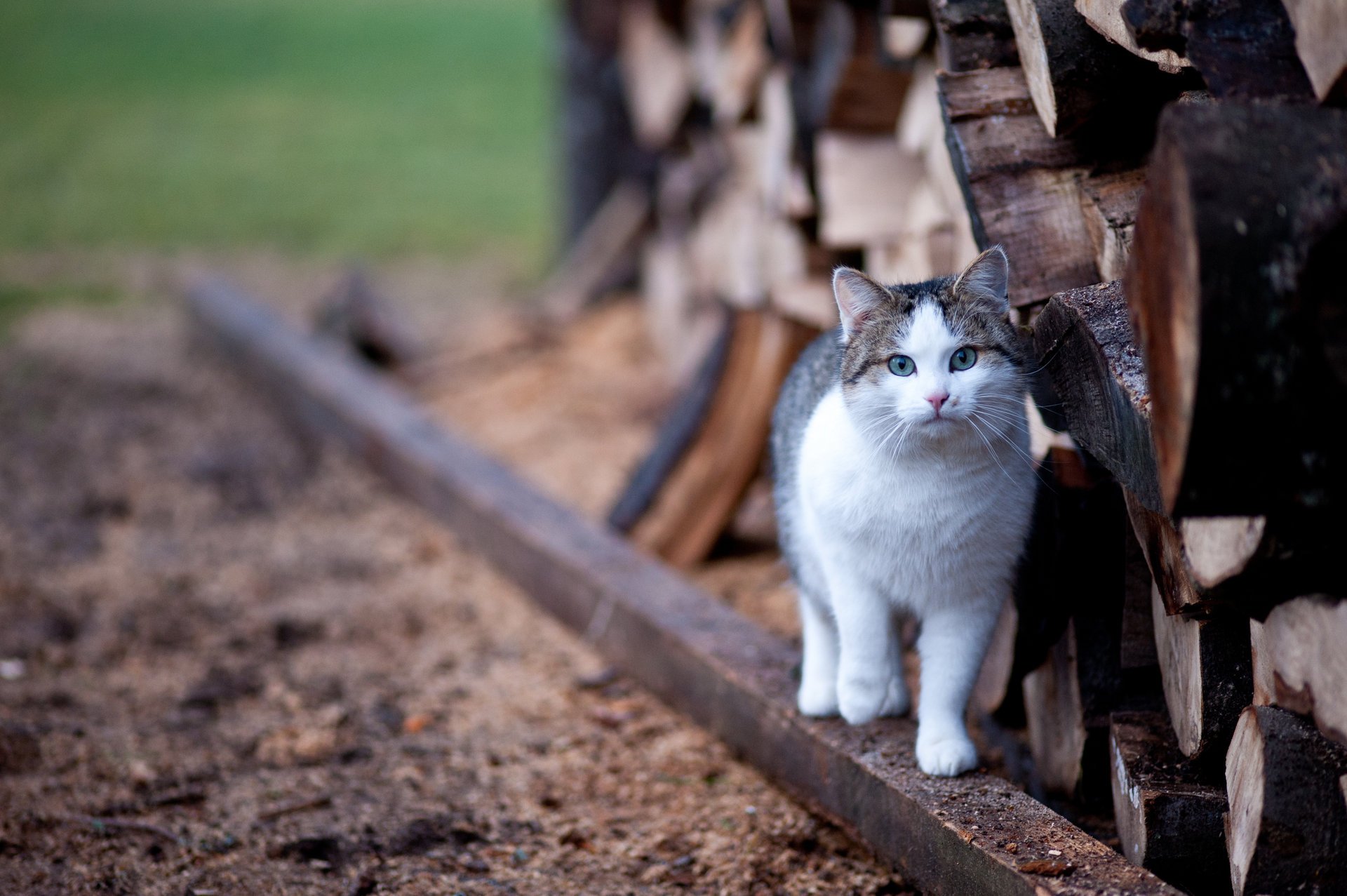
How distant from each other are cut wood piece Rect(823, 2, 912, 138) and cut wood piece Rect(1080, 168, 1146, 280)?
1191 mm

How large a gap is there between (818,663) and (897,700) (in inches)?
5.7

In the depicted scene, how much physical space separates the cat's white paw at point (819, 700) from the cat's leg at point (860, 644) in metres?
0.04

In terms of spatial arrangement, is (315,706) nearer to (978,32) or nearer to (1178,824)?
(1178,824)

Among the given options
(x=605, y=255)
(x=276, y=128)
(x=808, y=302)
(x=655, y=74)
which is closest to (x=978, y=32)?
(x=808, y=302)

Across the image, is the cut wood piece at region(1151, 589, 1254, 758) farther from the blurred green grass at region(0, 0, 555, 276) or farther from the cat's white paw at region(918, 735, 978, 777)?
the blurred green grass at region(0, 0, 555, 276)

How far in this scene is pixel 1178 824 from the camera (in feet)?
5.01

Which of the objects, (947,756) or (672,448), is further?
(672,448)

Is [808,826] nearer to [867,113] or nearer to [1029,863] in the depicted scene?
[1029,863]

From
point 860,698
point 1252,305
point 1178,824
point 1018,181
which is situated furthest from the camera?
point 860,698

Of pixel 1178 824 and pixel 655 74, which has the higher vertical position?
pixel 655 74

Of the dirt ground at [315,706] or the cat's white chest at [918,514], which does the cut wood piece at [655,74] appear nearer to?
the dirt ground at [315,706]

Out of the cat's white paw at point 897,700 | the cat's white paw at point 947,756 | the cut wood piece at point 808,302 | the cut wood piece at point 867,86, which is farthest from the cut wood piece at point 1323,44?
the cut wood piece at point 808,302

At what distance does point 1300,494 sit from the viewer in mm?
1143

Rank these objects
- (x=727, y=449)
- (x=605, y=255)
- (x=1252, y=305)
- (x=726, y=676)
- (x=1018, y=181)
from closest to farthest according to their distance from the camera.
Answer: (x=1252, y=305) < (x=1018, y=181) < (x=726, y=676) < (x=727, y=449) < (x=605, y=255)
